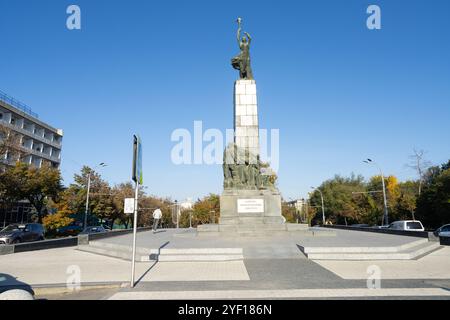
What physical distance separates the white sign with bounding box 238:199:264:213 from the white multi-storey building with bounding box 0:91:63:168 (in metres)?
41.0

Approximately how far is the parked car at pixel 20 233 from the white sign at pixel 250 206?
12.7 m

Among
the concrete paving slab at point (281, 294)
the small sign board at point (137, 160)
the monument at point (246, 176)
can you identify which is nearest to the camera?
the concrete paving slab at point (281, 294)

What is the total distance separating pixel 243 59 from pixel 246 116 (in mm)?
4400

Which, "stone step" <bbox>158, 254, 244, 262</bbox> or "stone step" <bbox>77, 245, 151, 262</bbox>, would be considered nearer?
"stone step" <bbox>158, 254, 244, 262</bbox>

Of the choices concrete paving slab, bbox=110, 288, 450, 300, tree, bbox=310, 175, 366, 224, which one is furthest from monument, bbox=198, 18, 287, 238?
tree, bbox=310, 175, 366, 224

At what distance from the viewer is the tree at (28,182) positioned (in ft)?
102

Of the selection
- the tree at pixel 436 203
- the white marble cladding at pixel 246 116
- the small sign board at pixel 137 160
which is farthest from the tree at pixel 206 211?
the small sign board at pixel 137 160

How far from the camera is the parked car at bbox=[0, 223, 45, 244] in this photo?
1759 centimetres

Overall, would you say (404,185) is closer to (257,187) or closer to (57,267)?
(257,187)

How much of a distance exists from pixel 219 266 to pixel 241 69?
52.8 feet

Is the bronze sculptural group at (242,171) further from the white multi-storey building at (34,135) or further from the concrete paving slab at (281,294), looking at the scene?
the white multi-storey building at (34,135)

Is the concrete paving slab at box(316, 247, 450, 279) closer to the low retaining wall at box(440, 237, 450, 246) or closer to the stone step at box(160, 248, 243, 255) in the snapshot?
the stone step at box(160, 248, 243, 255)
